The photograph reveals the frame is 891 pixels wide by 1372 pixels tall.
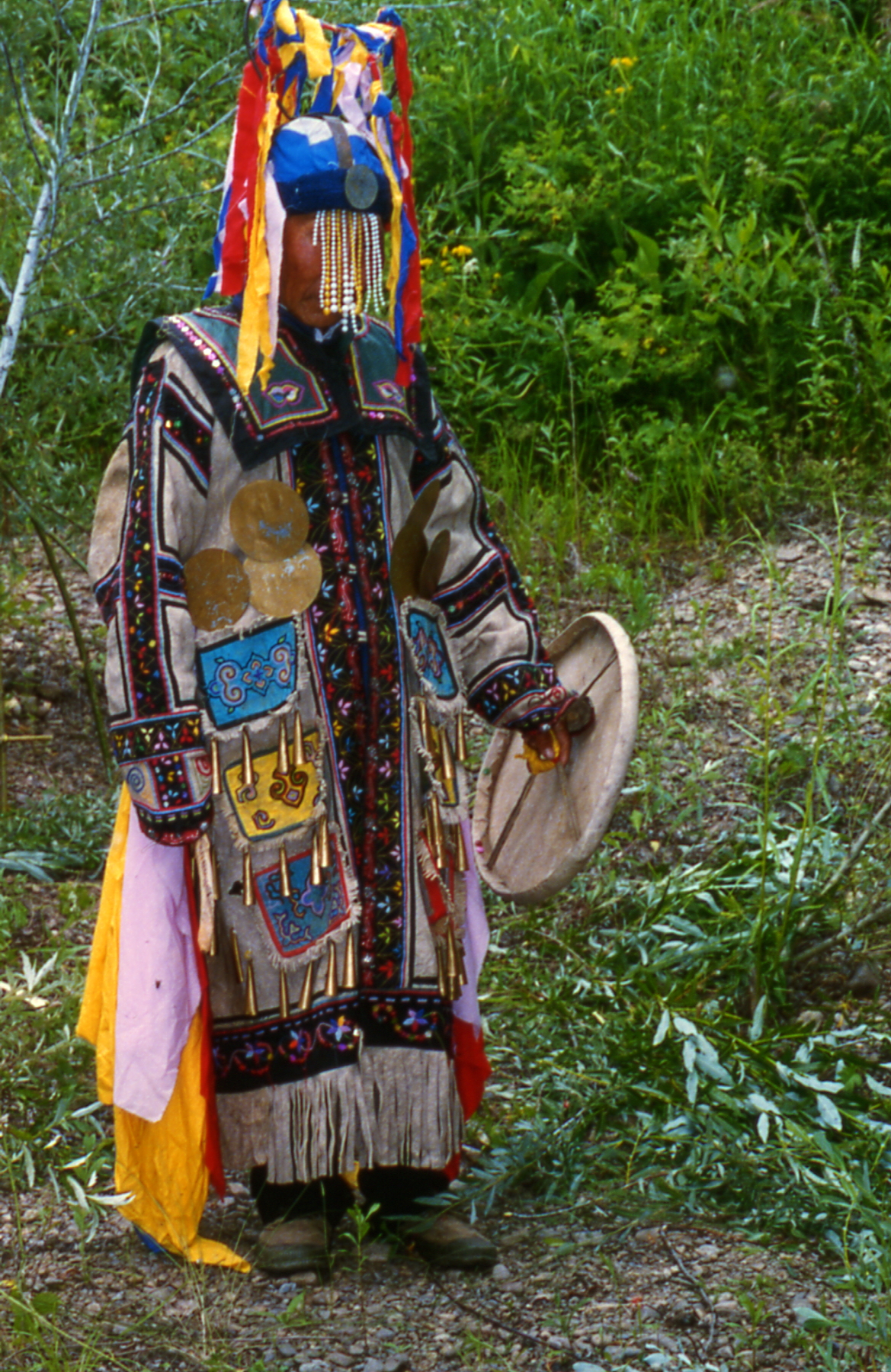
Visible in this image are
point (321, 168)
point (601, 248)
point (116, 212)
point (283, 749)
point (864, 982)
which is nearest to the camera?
point (321, 168)

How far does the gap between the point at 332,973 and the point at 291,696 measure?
0.46 metres

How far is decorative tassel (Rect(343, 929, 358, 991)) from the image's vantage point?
266cm

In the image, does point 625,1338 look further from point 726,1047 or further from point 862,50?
point 862,50

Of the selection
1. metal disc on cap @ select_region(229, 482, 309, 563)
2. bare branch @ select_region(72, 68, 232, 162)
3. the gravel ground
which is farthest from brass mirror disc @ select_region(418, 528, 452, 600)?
bare branch @ select_region(72, 68, 232, 162)

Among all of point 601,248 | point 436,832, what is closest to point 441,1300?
point 436,832

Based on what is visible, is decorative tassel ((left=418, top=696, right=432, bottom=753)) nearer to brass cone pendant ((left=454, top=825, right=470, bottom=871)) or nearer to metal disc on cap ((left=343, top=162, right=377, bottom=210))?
brass cone pendant ((left=454, top=825, right=470, bottom=871))

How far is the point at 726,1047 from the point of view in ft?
10.3

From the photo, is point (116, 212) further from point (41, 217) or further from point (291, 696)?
point (291, 696)

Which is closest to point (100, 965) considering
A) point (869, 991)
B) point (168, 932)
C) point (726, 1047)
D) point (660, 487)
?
point (168, 932)

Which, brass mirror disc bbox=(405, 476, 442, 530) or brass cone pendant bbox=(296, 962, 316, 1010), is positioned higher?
brass mirror disc bbox=(405, 476, 442, 530)

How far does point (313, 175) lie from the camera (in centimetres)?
254

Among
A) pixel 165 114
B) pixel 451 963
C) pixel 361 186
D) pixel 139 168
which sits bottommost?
pixel 451 963

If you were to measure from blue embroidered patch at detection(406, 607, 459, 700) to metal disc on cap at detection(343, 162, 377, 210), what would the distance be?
0.68m

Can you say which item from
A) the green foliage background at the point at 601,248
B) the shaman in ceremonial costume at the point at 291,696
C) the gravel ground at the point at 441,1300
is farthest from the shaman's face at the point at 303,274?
the green foliage background at the point at 601,248
